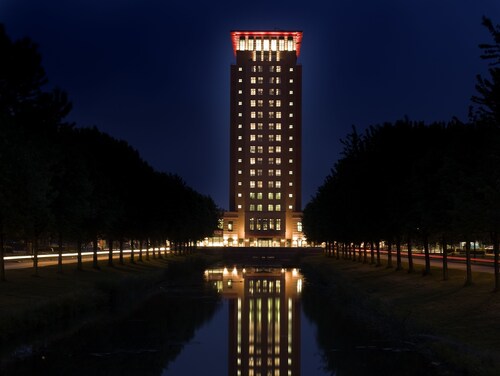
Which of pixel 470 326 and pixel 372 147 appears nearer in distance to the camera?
pixel 470 326

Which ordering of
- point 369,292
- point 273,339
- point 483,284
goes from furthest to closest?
point 369,292
point 483,284
point 273,339

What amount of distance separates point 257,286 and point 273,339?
34.3 meters

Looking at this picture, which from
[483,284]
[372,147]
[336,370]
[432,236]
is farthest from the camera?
[372,147]

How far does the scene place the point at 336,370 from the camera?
26.3 meters

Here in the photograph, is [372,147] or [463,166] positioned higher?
[372,147]

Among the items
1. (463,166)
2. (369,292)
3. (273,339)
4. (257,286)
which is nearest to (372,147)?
(257,286)

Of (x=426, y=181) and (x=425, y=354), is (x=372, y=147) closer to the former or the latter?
(x=426, y=181)

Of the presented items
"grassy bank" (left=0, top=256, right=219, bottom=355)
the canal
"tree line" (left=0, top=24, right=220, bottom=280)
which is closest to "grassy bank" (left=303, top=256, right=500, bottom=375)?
the canal

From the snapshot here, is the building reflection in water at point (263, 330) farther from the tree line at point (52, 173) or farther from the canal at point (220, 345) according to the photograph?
the tree line at point (52, 173)

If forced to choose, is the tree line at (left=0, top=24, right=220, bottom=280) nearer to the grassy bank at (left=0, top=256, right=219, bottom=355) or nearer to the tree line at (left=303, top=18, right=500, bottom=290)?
the grassy bank at (left=0, top=256, right=219, bottom=355)

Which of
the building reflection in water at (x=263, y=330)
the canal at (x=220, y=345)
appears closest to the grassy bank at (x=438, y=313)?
the canal at (x=220, y=345)

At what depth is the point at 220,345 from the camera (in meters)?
32.9

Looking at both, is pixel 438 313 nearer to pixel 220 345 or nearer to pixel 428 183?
pixel 220 345

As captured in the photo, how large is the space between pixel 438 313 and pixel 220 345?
33.1ft
